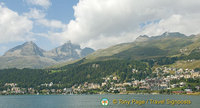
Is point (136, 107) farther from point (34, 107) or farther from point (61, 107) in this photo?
point (34, 107)

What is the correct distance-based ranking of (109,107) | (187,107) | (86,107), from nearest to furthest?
(187,107)
(109,107)
(86,107)

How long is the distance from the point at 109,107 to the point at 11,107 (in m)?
63.7

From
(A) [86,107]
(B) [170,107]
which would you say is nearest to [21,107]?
(A) [86,107]

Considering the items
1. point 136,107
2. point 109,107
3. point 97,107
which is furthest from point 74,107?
point 136,107

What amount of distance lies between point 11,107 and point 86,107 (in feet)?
158

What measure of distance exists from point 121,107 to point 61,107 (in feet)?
128

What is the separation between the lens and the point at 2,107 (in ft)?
494

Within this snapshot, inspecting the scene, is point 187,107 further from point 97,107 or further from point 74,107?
point 74,107

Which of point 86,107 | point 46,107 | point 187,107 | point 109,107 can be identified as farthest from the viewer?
point 46,107

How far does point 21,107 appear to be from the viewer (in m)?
149

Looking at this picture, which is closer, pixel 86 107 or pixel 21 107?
pixel 86 107

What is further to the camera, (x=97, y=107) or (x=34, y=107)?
(x=34, y=107)

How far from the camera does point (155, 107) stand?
121438mm

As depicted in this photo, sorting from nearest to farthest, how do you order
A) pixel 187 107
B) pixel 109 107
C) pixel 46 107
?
pixel 187 107 < pixel 109 107 < pixel 46 107
